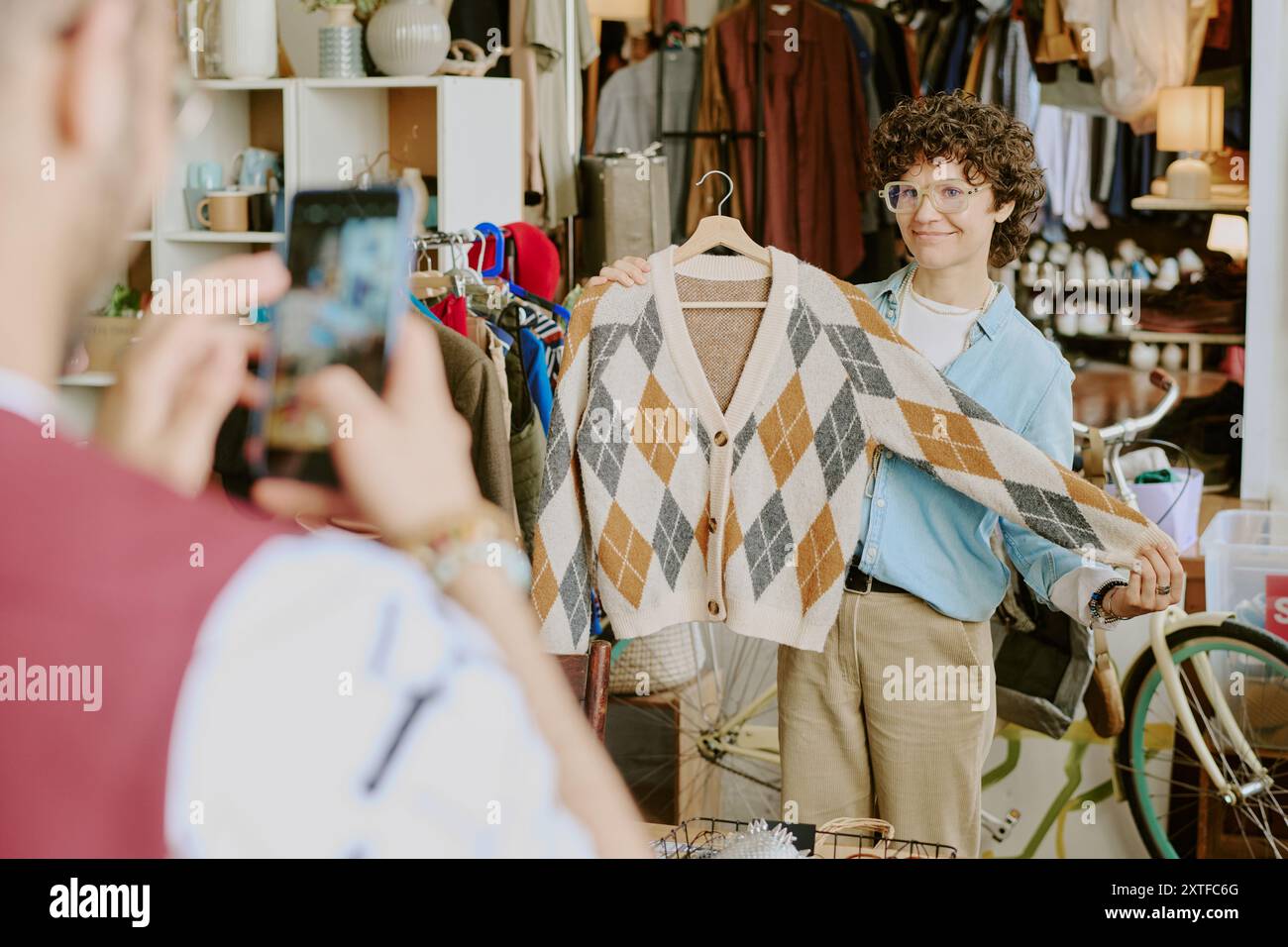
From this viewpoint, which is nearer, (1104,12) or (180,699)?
(180,699)

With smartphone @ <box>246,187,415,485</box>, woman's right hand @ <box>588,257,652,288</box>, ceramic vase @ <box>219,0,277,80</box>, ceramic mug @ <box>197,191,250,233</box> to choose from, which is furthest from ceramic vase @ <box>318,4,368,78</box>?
smartphone @ <box>246,187,415,485</box>

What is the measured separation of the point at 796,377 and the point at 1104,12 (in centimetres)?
221

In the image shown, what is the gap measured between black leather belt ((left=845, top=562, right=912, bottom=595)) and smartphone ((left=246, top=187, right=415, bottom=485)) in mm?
751

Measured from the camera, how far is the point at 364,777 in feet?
1.91

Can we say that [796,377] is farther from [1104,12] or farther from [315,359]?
[1104,12]

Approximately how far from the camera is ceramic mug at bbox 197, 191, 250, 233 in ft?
8.98

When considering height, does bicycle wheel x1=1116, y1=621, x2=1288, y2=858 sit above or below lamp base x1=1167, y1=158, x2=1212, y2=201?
below

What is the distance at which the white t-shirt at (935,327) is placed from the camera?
161 cm

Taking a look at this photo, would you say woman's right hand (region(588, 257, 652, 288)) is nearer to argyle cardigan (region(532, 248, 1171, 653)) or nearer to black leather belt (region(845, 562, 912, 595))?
argyle cardigan (region(532, 248, 1171, 653))

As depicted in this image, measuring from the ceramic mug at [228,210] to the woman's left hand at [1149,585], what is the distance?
6.23 ft

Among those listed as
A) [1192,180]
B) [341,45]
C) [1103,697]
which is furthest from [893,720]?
[1192,180]

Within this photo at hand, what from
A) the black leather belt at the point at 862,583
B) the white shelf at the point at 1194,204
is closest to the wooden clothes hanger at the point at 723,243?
the black leather belt at the point at 862,583
